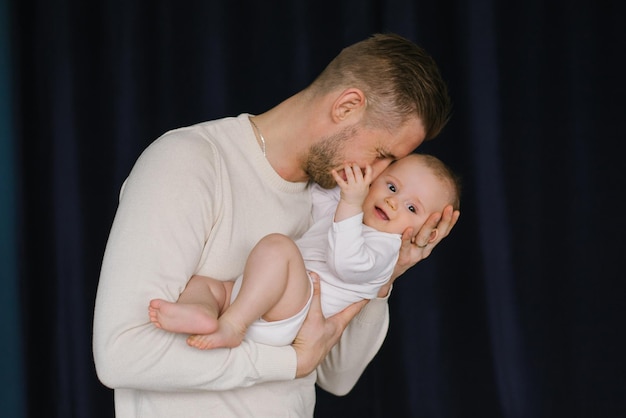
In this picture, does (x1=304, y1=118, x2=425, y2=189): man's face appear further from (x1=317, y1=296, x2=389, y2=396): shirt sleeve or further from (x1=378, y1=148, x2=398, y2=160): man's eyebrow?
(x1=317, y1=296, x2=389, y2=396): shirt sleeve

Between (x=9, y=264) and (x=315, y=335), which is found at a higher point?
(x=315, y=335)

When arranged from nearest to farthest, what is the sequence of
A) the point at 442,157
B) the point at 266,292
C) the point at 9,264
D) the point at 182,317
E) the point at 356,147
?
the point at 182,317, the point at 266,292, the point at 356,147, the point at 9,264, the point at 442,157

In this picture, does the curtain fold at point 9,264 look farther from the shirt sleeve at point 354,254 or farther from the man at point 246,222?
the shirt sleeve at point 354,254

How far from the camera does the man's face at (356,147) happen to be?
6.06ft

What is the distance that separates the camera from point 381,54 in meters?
1.86

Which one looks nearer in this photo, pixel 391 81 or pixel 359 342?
pixel 391 81

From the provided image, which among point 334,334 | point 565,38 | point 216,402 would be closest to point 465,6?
point 565,38

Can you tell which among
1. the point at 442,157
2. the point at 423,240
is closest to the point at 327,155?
the point at 423,240

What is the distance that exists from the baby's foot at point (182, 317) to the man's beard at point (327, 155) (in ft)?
1.60

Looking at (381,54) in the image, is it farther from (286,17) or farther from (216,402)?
(286,17)

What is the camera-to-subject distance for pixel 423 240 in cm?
202

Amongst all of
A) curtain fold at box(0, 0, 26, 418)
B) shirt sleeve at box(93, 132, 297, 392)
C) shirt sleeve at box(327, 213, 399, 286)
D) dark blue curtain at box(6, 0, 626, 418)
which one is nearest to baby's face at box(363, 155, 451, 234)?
shirt sleeve at box(327, 213, 399, 286)

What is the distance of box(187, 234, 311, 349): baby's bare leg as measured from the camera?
1578 mm

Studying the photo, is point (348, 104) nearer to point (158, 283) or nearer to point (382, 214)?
point (382, 214)
